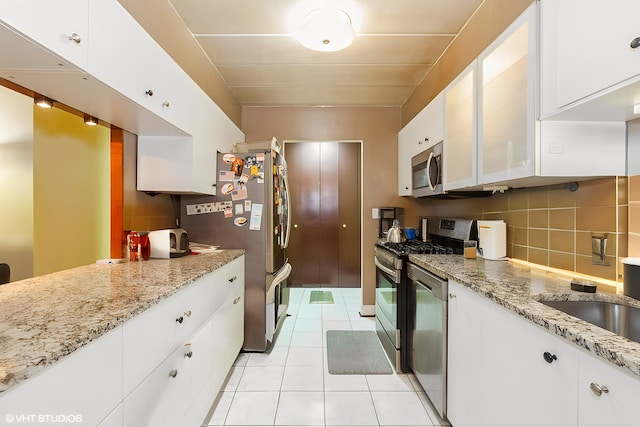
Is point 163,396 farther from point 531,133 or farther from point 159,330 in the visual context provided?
point 531,133

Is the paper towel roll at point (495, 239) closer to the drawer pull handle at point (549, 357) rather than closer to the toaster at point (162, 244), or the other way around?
the drawer pull handle at point (549, 357)

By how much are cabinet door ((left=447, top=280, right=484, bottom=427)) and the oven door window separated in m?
0.67

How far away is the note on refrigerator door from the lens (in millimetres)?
2430

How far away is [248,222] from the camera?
2.44 metres

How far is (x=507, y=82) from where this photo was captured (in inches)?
57.7

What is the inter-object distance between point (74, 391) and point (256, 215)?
1756 millimetres

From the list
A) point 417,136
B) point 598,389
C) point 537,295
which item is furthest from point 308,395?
point 417,136

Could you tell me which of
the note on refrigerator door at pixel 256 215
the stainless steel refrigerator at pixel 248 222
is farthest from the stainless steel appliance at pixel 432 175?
the note on refrigerator door at pixel 256 215

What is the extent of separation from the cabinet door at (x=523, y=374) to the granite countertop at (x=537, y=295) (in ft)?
0.19

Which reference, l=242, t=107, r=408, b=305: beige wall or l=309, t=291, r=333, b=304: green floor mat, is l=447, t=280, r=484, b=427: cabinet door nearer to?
l=242, t=107, r=408, b=305: beige wall

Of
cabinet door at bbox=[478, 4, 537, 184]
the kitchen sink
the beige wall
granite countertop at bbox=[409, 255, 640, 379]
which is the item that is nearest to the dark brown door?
the beige wall

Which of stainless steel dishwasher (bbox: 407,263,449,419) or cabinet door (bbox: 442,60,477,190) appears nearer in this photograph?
stainless steel dishwasher (bbox: 407,263,449,419)

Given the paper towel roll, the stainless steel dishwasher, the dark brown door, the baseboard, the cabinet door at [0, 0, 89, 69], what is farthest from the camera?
the dark brown door

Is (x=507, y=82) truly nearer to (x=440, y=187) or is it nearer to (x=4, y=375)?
(x=440, y=187)
